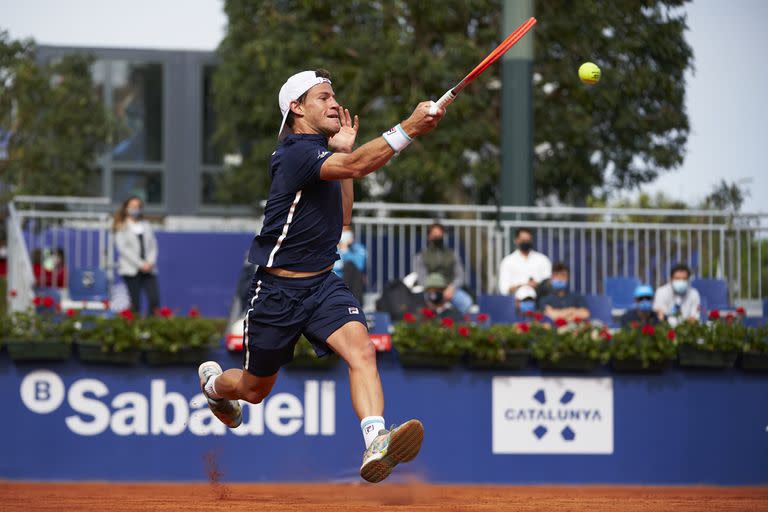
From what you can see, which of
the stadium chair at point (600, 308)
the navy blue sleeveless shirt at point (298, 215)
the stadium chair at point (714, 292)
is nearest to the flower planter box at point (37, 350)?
the navy blue sleeveless shirt at point (298, 215)

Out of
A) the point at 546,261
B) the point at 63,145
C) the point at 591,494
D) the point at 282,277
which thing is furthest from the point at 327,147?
the point at 63,145

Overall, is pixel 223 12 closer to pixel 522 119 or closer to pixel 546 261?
pixel 522 119

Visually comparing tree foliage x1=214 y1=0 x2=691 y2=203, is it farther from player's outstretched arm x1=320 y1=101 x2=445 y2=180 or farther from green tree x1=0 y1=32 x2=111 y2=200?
player's outstretched arm x1=320 y1=101 x2=445 y2=180

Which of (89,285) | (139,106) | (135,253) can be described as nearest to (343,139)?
(135,253)

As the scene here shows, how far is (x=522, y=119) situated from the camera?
16.0 metres

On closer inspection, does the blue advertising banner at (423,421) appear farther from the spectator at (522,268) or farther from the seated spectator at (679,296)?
the spectator at (522,268)

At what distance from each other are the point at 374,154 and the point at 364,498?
4323mm

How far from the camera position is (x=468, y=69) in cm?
2131

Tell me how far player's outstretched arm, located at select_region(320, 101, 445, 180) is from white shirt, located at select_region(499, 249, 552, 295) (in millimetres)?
7516

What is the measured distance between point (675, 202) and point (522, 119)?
27.6 feet

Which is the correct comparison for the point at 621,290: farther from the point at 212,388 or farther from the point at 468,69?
the point at 212,388

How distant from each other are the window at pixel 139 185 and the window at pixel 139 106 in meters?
0.36

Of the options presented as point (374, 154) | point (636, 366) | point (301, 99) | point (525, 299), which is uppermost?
point (301, 99)

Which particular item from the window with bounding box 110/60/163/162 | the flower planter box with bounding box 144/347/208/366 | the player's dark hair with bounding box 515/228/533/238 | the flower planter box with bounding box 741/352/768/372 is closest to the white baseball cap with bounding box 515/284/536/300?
the player's dark hair with bounding box 515/228/533/238
